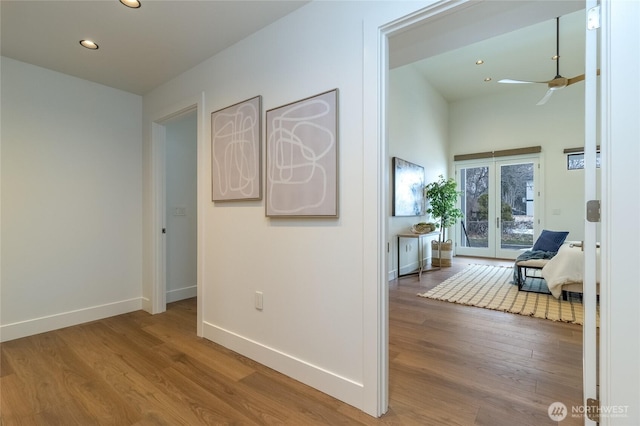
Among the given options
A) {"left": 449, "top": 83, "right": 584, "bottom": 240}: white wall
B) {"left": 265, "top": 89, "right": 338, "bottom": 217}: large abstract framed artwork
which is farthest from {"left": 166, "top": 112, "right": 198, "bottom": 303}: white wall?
{"left": 449, "top": 83, "right": 584, "bottom": 240}: white wall

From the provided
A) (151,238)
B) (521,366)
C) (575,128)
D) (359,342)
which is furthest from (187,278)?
(575,128)

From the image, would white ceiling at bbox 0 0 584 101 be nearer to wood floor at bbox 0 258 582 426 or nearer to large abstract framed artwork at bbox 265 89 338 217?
large abstract framed artwork at bbox 265 89 338 217

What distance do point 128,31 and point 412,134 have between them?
458 cm

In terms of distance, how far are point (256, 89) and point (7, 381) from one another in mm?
2659

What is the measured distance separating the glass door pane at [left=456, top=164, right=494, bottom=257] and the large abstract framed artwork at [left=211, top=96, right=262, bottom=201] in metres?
6.42

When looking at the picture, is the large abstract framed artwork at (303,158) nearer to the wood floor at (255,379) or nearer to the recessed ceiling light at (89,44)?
the wood floor at (255,379)

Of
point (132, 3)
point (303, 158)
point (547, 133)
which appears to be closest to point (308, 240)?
point (303, 158)

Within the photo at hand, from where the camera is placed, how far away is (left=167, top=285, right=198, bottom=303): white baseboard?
12.0 ft

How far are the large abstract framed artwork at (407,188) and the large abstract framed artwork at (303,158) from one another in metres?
3.12

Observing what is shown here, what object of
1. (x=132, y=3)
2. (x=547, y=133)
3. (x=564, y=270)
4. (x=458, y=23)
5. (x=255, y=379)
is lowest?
(x=255, y=379)

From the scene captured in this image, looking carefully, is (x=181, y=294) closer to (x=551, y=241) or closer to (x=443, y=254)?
(x=443, y=254)

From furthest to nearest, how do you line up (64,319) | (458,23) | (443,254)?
(443,254)
(64,319)
(458,23)

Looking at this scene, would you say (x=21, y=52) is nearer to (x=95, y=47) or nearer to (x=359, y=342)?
(x=95, y=47)

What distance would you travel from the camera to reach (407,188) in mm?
5148
